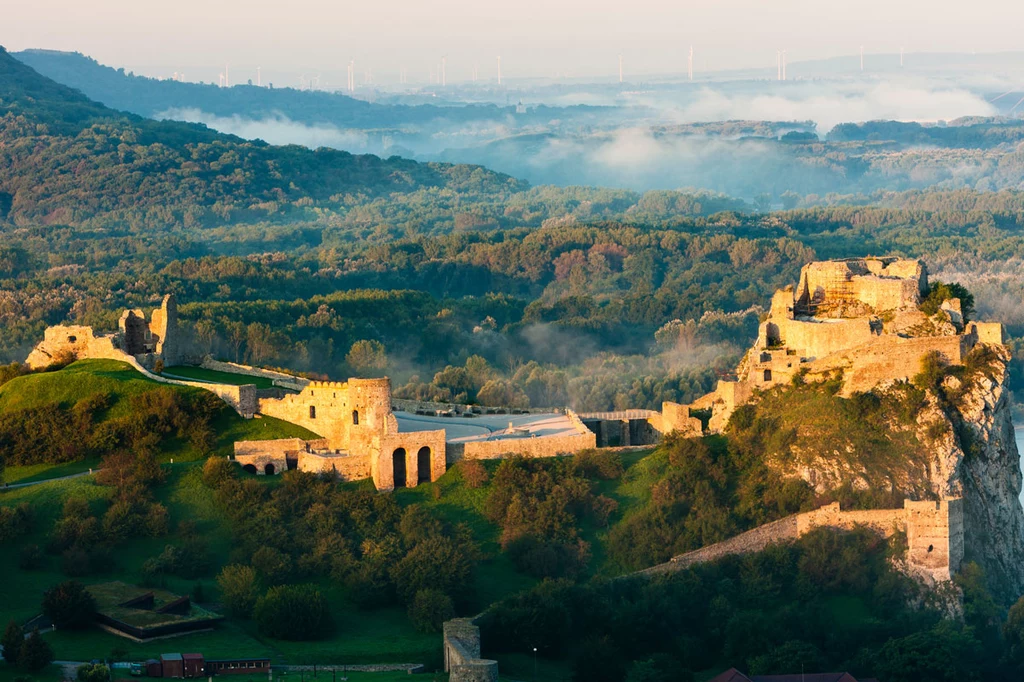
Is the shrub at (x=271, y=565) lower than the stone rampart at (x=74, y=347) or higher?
lower

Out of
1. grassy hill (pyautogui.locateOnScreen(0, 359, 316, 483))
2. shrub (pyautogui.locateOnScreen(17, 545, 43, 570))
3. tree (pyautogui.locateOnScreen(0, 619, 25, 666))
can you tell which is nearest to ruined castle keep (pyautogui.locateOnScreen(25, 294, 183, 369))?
grassy hill (pyautogui.locateOnScreen(0, 359, 316, 483))

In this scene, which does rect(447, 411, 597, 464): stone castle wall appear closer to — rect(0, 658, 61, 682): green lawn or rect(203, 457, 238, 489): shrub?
rect(203, 457, 238, 489): shrub

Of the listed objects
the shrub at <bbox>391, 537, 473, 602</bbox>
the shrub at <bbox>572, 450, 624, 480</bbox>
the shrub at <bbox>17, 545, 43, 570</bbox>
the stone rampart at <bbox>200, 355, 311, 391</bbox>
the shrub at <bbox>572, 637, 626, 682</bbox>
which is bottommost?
the shrub at <bbox>572, 637, 626, 682</bbox>

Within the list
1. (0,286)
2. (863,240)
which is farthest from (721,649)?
(863,240)

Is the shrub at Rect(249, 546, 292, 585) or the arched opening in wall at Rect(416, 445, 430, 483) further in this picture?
the arched opening in wall at Rect(416, 445, 430, 483)

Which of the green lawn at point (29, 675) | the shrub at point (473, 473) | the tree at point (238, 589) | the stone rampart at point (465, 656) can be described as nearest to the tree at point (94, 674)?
the green lawn at point (29, 675)

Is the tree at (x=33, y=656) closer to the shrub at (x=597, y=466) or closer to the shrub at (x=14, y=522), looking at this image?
the shrub at (x=14, y=522)

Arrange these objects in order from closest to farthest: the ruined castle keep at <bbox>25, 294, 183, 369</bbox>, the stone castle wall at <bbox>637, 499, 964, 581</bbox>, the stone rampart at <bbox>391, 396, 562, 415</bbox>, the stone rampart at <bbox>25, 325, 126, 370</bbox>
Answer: the stone castle wall at <bbox>637, 499, 964, 581</bbox>
the stone rampart at <bbox>391, 396, 562, 415</bbox>
the stone rampart at <bbox>25, 325, 126, 370</bbox>
the ruined castle keep at <bbox>25, 294, 183, 369</bbox>
